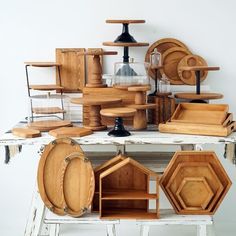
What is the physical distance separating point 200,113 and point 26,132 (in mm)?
652

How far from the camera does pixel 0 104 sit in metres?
2.12

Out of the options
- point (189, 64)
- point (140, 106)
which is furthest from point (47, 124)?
point (189, 64)

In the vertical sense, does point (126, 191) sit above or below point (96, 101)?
below

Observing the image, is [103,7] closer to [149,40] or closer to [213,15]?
[149,40]

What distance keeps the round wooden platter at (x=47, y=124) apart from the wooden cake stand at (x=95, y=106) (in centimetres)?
10

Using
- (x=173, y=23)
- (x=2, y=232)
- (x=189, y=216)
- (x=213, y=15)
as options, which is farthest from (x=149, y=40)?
(x=2, y=232)

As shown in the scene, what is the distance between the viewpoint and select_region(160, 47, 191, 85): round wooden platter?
2005 mm

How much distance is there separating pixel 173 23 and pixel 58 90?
0.57m

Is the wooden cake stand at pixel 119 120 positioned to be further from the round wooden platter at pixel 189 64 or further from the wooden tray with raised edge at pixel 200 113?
the round wooden platter at pixel 189 64

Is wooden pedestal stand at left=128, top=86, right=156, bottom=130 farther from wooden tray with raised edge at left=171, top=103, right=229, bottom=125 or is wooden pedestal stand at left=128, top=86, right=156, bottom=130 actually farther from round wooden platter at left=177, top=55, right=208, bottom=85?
round wooden platter at left=177, top=55, right=208, bottom=85

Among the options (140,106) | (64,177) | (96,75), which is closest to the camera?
(64,177)

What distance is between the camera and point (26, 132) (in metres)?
1.67

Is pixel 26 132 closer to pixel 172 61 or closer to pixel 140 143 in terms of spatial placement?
pixel 140 143

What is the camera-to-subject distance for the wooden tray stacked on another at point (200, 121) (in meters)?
1.67
